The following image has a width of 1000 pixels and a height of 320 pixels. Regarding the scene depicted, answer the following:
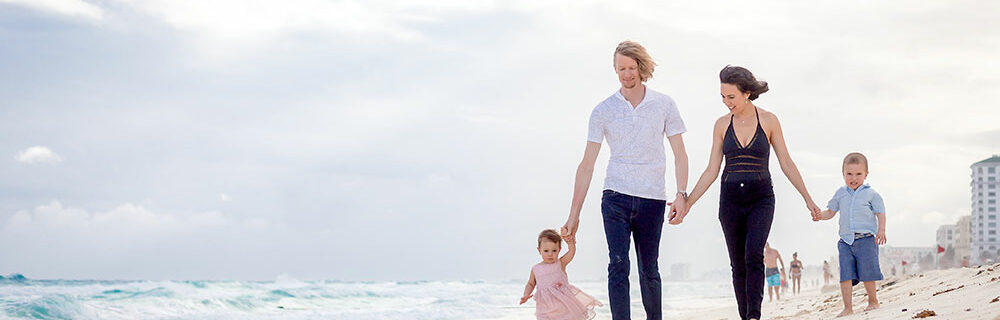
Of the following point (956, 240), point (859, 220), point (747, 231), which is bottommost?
point (747, 231)

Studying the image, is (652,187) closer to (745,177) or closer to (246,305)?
(745,177)

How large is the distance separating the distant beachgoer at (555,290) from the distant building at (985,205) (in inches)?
6255

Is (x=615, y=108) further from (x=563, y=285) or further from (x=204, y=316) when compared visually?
(x=204, y=316)

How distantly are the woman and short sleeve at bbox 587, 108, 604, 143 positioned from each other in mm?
704

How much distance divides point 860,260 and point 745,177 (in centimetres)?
197

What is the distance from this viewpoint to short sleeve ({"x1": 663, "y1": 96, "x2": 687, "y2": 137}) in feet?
19.2

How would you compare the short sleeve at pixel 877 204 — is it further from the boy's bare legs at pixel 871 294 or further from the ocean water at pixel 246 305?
the ocean water at pixel 246 305

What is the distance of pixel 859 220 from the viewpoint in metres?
7.45

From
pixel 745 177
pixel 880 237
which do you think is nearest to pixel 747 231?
pixel 745 177

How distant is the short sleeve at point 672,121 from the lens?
5848mm

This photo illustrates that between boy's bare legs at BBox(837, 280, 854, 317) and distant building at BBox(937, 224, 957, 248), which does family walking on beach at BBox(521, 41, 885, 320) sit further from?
distant building at BBox(937, 224, 957, 248)

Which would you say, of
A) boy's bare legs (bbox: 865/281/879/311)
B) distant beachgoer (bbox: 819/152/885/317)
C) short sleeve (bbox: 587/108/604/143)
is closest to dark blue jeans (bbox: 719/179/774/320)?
short sleeve (bbox: 587/108/604/143)

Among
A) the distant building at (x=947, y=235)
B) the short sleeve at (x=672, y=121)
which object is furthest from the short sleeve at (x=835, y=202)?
the distant building at (x=947, y=235)

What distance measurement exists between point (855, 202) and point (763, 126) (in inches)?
64.8
